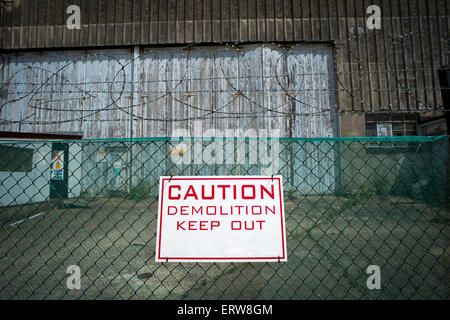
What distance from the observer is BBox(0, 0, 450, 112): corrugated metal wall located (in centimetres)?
998

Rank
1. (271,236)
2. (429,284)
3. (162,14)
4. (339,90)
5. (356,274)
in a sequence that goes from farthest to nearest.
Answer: (162,14) < (339,90) < (356,274) < (429,284) < (271,236)

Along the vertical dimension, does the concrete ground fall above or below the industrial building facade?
below

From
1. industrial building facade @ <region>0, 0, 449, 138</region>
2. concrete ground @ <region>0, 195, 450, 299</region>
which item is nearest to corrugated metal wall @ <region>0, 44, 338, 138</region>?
industrial building facade @ <region>0, 0, 449, 138</region>

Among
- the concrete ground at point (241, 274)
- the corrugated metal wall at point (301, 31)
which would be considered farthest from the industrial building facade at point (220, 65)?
the concrete ground at point (241, 274)

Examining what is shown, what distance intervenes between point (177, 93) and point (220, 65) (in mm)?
2038

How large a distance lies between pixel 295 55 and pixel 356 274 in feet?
29.5

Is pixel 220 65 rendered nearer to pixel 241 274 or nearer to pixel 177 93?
pixel 177 93

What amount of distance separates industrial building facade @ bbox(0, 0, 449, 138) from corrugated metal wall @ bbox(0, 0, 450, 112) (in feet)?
0.13

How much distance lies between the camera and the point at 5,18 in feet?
35.5

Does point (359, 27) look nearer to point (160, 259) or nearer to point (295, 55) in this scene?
point (295, 55)

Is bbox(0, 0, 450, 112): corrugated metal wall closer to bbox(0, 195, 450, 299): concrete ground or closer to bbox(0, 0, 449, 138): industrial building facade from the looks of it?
bbox(0, 0, 449, 138): industrial building facade

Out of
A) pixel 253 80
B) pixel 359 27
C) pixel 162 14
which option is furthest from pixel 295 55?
pixel 162 14

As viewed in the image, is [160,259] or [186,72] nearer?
[160,259]

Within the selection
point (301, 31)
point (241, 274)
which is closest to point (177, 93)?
point (301, 31)
